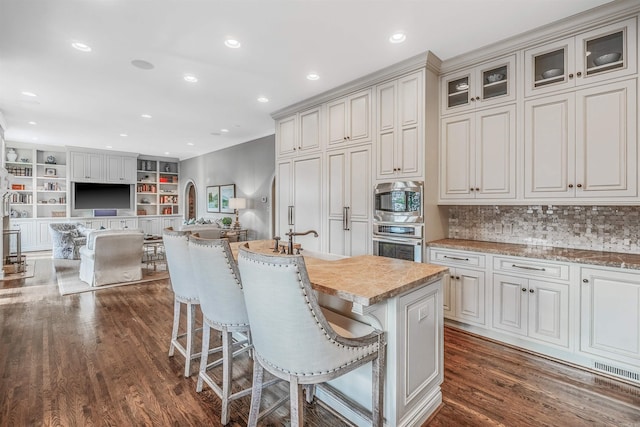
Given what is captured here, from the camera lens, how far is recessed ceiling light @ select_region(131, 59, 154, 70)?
3.30m

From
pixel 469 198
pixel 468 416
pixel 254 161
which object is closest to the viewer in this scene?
pixel 468 416

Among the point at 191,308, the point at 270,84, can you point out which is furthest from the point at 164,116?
the point at 191,308

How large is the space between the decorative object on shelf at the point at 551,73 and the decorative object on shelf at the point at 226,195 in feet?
21.2

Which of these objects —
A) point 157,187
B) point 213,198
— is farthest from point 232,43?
point 157,187

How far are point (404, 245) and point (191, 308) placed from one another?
7.15 feet

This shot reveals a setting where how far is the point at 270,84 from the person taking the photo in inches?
153

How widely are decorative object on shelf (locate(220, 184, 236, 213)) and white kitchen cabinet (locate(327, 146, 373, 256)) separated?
422 centimetres

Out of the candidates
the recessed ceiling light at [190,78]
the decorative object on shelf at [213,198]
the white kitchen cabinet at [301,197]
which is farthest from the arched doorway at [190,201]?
the recessed ceiling light at [190,78]

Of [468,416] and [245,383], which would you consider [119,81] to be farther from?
[468,416]

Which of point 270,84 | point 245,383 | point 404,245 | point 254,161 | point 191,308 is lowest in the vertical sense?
point 245,383

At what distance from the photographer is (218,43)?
292cm

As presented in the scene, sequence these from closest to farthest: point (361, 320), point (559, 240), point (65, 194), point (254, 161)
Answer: point (361, 320), point (559, 240), point (254, 161), point (65, 194)

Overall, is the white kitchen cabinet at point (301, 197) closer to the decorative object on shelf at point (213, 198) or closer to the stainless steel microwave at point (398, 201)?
the stainless steel microwave at point (398, 201)

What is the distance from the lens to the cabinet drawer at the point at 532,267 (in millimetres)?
2510
